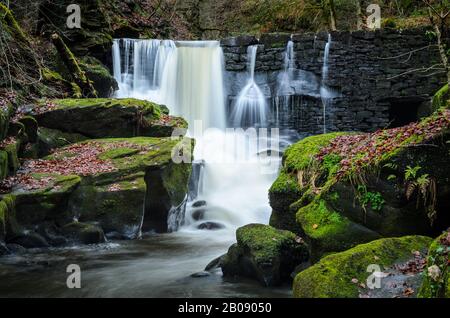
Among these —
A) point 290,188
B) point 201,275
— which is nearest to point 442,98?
point 290,188

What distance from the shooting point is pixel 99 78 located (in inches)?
613

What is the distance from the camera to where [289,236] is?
269 inches

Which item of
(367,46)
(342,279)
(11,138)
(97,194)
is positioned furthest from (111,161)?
(367,46)

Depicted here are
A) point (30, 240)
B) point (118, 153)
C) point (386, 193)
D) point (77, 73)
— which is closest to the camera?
point (386, 193)

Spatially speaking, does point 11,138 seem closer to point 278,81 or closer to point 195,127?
point 195,127

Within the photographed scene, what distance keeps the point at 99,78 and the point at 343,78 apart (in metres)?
8.72

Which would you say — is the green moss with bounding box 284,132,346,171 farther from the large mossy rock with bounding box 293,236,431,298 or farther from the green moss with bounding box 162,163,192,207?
the green moss with bounding box 162,163,192,207

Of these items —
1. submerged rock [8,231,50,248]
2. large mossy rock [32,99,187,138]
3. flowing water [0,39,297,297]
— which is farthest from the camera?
large mossy rock [32,99,187,138]

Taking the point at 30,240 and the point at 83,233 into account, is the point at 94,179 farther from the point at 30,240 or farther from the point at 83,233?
the point at 30,240

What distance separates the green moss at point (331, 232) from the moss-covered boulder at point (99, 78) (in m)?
10.9

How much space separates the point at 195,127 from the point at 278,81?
11.8 ft

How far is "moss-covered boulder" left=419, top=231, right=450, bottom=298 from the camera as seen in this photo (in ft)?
13.7

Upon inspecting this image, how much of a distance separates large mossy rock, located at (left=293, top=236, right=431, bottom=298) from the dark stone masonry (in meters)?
12.1

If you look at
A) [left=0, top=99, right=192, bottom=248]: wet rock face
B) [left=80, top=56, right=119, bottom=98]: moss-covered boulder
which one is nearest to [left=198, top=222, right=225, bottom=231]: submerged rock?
[left=0, top=99, right=192, bottom=248]: wet rock face
